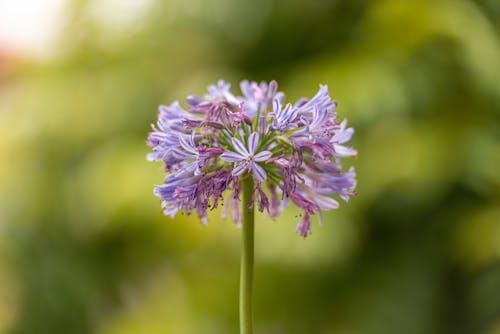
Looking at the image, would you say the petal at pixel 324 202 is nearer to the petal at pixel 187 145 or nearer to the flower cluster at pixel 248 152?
the flower cluster at pixel 248 152

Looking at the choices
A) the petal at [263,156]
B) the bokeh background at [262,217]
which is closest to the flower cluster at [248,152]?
the petal at [263,156]

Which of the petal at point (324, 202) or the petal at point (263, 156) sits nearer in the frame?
the petal at point (263, 156)

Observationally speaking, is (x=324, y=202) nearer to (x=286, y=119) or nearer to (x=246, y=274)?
(x=286, y=119)

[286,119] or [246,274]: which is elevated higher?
[286,119]

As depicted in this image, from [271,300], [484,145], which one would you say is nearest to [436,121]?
[484,145]

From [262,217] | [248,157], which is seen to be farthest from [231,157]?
[262,217]

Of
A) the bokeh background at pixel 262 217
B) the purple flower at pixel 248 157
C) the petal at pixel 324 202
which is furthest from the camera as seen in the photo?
the bokeh background at pixel 262 217
